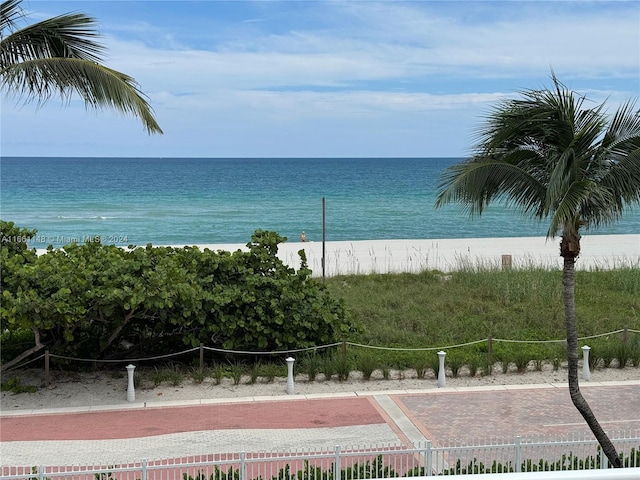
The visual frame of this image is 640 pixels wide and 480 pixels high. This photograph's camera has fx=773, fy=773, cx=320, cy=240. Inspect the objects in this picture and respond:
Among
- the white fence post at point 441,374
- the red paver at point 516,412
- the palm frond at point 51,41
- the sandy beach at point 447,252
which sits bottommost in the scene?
the red paver at point 516,412

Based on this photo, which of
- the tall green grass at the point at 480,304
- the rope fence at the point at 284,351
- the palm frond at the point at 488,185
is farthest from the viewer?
the tall green grass at the point at 480,304

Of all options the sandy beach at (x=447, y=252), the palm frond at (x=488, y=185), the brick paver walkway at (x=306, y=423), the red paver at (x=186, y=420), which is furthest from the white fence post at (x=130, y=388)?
the sandy beach at (x=447, y=252)

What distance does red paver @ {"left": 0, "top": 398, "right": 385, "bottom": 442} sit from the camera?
12500mm

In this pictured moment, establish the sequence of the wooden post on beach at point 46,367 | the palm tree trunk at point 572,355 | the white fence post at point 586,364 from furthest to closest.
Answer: the white fence post at point 586,364, the wooden post on beach at point 46,367, the palm tree trunk at point 572,355

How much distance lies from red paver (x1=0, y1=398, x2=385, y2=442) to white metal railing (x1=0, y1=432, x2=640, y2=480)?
4.73 ft

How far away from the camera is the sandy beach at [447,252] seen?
116 feet

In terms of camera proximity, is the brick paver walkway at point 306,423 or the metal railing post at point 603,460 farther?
the brick paver walkway at point 306,423

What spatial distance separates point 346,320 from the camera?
54.1 ft

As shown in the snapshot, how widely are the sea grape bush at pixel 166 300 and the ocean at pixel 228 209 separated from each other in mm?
19228

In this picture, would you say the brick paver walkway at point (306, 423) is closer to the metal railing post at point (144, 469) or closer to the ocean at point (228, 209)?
the metal railing post at point (144, 469)

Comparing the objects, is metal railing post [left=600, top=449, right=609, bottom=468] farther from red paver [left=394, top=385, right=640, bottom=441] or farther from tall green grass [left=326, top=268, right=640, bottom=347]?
tall green grass [left=326, top=268, right=640, bottom=347]

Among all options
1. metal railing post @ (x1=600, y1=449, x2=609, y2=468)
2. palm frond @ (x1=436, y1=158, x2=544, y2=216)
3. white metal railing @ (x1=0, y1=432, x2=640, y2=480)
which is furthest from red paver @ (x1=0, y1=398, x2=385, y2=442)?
palm frond @ (x1=436, y1=158, x2=544, y2=216)

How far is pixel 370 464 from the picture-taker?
10133mm

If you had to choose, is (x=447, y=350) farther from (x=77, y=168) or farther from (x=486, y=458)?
(x=77, y=168)
